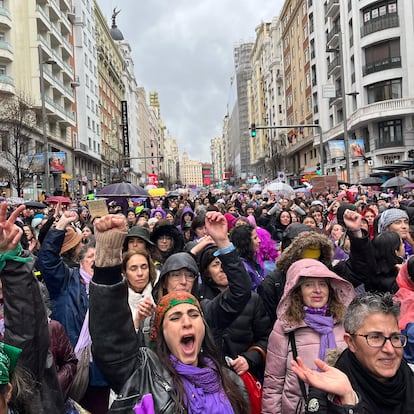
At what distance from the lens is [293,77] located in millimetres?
60844

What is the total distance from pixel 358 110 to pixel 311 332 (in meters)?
36.0

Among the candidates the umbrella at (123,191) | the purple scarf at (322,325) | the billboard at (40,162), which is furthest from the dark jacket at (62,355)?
the billboard at (40,162)

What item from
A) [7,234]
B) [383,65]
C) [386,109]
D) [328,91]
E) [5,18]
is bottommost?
[7,234]

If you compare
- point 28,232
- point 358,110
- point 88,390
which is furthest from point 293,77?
point 88,390

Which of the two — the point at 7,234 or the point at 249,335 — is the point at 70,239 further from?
the point at 7,234

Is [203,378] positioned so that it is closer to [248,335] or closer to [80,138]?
[248,335]

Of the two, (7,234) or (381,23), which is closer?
(7,234)

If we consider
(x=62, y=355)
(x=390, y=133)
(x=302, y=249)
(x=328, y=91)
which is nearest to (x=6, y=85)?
(x=328, y=91)

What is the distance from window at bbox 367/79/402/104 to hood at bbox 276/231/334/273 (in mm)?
34691

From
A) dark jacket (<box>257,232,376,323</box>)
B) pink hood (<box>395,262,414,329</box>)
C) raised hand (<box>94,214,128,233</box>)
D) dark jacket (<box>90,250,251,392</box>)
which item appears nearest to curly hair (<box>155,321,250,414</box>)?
dark jacket (<box>90,250,251,392</box>)

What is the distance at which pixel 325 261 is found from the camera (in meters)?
4.26

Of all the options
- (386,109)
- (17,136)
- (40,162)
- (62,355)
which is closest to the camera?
(62,355)

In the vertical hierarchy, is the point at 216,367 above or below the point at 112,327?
below

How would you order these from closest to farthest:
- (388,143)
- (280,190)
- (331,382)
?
(331,382) → (280,190) → (388,143)
